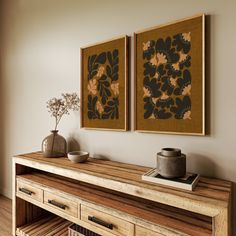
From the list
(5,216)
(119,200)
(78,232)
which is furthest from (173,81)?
(5,216)

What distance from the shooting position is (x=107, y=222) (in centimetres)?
123

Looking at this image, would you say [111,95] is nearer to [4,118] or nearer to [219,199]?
[219,199]

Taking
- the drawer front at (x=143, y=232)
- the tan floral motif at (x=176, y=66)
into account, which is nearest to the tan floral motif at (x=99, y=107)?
the tan floral motif at (x=176, y=66)

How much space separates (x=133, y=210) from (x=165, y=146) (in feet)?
1.58

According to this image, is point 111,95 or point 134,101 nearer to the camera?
point 134,101

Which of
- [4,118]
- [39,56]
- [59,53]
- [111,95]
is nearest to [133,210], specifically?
[111,95]

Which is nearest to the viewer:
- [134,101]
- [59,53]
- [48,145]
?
[134,101]

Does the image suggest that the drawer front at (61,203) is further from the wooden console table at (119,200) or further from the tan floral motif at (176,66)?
the tan floral motif at (176,66)

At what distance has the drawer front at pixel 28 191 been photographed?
1.68 m

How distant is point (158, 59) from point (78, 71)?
0.82 meters

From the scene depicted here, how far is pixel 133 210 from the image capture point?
1204mm

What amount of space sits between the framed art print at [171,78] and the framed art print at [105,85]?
0.39 ft

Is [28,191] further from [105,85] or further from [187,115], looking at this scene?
[187,115]

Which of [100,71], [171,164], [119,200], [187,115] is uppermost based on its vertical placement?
[100,71]
